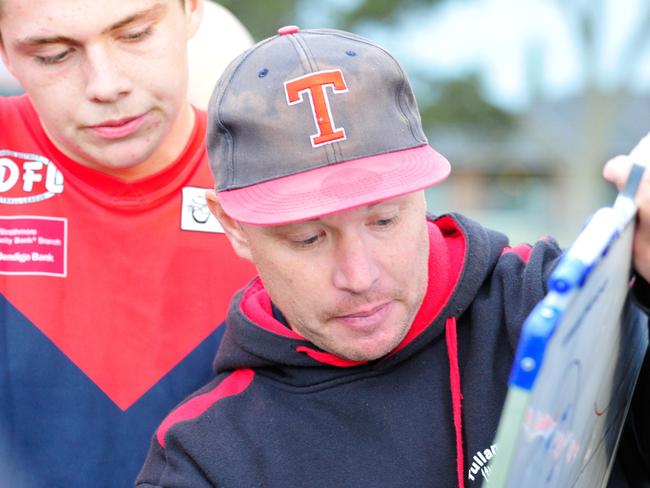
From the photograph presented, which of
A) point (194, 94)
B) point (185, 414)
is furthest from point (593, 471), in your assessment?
point (194, 94)

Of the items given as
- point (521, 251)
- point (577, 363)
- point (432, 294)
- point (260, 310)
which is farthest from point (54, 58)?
point (577, 363)

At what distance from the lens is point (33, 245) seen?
90.5 inches

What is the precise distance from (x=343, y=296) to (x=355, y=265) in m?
0.07

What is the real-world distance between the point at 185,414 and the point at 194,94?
1180 mm

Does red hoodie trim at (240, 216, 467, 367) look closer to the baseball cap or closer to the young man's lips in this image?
the baseball cap

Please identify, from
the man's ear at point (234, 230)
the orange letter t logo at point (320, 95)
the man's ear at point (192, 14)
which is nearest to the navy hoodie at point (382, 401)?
the man's ear at point (234, 230)

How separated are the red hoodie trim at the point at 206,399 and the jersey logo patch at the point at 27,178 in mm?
722

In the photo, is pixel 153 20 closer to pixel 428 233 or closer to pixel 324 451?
pixel 428 233

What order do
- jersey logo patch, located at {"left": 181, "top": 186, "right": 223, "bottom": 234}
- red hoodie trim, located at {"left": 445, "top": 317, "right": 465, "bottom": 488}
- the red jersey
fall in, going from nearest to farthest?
red hoodie trim, located at {"left": 445, "top": 317, "right": 465, "bottom": 488} < the red jersey < jersey logo patch, located at {"left": 181, "top": 186, "right": 223, "bottom": 234}

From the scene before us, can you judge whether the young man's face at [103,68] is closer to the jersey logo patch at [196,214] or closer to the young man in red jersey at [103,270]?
the young man in red jersey at [103,270]

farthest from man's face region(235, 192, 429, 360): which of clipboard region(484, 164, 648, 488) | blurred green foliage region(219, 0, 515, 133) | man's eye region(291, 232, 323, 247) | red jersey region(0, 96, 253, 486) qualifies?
blurred green foliage region(219, 0, 515, 133)

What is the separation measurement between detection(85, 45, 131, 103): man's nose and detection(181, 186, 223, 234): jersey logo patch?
1.32 feet

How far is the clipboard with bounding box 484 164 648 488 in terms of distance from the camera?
1.01 metres

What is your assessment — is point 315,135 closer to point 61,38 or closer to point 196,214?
point 61,38
